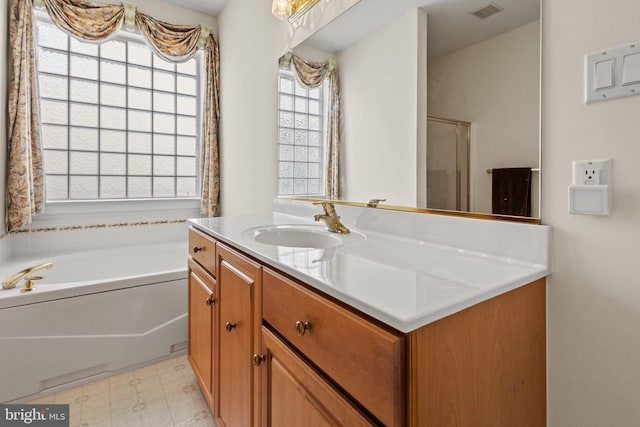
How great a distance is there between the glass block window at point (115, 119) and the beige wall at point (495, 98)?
9.28 feet

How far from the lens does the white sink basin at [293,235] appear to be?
56.6 inches

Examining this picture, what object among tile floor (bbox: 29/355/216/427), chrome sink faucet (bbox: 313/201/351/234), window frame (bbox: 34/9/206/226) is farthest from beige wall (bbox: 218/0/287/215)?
tile floor (bbox: 29/355/216/427)

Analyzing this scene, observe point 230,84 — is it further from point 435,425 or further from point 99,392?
point 435,425

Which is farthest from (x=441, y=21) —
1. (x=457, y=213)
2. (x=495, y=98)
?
(x=457, y=213)

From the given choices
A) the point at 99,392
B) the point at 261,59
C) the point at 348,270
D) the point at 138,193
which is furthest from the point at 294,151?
the point at 138,193

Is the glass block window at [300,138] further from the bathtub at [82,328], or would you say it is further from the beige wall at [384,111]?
the bathtub at [82,328]

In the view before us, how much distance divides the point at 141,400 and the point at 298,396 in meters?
1.35

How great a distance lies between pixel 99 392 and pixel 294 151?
1.70m

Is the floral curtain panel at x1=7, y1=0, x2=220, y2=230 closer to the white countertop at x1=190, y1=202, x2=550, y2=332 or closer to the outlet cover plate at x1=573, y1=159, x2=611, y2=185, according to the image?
the white countertop at x1=190, y1=202, x2=550, y2=332

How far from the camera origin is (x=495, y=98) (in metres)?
0.96

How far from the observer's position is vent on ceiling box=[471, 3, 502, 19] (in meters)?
0.94

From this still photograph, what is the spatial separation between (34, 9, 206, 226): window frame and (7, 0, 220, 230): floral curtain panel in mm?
92

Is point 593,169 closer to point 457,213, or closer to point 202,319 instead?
point 457,213

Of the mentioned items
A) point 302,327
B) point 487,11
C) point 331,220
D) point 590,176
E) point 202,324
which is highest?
point 487,11
